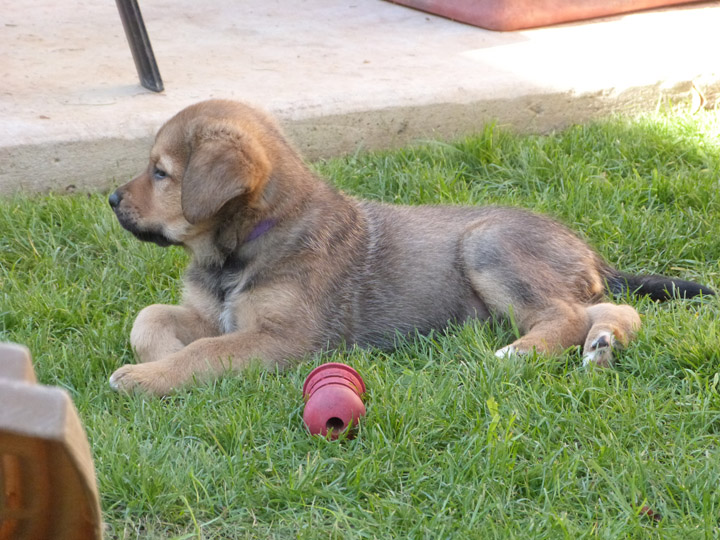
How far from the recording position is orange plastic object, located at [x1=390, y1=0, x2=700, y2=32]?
7.66 m

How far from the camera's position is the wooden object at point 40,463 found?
1.48m

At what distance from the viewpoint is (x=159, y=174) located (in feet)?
13.7

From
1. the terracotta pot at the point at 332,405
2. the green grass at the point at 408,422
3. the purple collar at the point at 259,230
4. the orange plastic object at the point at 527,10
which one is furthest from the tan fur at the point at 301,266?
the orange plastic object at the point at 527,10

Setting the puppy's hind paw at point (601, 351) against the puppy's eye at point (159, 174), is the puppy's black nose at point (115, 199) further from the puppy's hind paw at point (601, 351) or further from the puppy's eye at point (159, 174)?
the puppy's hind paw at point (601, 351)

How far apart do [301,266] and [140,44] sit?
255cm

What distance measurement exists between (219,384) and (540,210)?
2296 mm

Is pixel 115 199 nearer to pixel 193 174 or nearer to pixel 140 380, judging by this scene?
pixel 193 174

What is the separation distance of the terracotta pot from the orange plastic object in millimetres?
5038

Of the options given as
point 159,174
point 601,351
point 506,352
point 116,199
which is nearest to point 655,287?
point 601,351

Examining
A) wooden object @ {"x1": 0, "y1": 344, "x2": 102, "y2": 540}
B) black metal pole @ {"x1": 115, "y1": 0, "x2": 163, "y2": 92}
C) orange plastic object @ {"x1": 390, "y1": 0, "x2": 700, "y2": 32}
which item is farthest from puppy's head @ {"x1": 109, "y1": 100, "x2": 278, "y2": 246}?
orange plastic object @ {"x1": 390, "y1": 0, "x2": 700, "y2": 32}

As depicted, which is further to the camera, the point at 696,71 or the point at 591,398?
the point at 696,71

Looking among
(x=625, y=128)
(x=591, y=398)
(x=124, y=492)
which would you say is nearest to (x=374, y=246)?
(x=591, y=398)

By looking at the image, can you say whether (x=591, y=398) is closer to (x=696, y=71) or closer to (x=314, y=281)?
(x=314, y=281)

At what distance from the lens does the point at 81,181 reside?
18.2 feet
